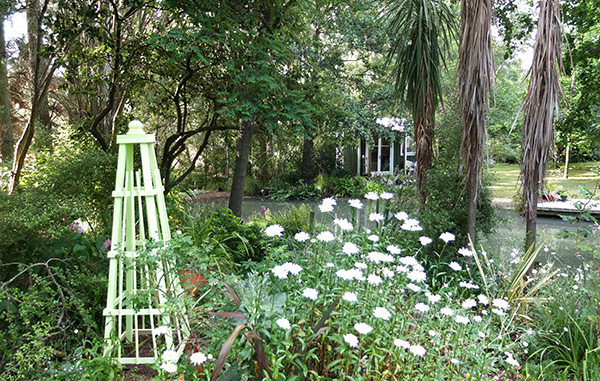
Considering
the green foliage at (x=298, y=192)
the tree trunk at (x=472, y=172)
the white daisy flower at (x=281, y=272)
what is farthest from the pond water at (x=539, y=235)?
the white daisy flower at (x=281, y=272)

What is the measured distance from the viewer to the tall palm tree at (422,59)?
4.11 metres

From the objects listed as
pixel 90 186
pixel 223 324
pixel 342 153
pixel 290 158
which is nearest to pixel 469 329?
pixel 223 324

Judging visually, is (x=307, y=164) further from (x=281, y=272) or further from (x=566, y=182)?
(x=281, y=272)

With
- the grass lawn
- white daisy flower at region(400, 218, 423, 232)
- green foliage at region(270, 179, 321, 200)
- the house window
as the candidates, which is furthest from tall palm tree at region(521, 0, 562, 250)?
the house window

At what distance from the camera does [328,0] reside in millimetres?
4730

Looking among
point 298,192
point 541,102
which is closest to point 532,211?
point 541,102

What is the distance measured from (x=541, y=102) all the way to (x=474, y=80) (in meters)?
0.61

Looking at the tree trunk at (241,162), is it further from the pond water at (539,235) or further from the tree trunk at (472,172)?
the tree trunk at (472,172)

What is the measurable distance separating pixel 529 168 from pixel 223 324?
125 inches

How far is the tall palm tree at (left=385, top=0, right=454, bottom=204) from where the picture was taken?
162 inches

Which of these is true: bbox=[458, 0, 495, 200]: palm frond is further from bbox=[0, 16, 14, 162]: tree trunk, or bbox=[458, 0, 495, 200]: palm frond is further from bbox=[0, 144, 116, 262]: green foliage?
bbox=[0, 16, 14, 162]: tree trunk

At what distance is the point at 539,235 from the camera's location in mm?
4191

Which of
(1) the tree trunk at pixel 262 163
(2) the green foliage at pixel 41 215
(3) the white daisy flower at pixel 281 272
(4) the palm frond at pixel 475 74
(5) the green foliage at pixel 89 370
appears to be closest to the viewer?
(3) the white daisy flower at pixel 281 272

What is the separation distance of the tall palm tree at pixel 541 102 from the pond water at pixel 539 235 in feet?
1.84
